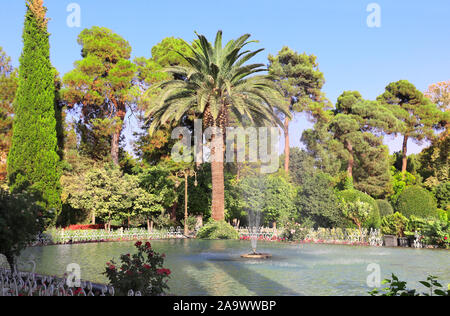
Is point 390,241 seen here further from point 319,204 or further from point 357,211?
point 319,204

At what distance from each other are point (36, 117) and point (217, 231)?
12957mm

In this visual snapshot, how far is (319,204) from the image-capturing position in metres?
26.9

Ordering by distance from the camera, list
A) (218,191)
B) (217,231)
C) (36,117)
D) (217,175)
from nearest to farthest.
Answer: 1. (217,231)
2. (36,117)
3. (217,175)
4. (218,191)

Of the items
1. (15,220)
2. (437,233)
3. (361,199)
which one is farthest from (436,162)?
(15,220)

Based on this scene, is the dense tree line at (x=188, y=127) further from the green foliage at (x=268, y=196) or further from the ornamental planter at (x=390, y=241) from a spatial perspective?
the ornamental planter at (x=390, y=241)

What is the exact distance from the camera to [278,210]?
31.5 meters

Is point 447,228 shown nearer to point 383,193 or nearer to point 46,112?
point 46,112

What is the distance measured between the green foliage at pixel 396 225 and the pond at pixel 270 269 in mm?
3488

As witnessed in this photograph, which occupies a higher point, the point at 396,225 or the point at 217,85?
the point at 217,85

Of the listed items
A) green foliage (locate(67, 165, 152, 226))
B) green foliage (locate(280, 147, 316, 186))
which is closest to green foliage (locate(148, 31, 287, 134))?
green foliage (locate(67, 165, 152, 226))

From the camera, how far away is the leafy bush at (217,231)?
2600 centimetres

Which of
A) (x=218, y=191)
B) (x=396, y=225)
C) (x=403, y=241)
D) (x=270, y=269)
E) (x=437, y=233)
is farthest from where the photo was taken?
(x=218, y=191)

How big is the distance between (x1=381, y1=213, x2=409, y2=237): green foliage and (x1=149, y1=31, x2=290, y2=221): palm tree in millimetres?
8556
